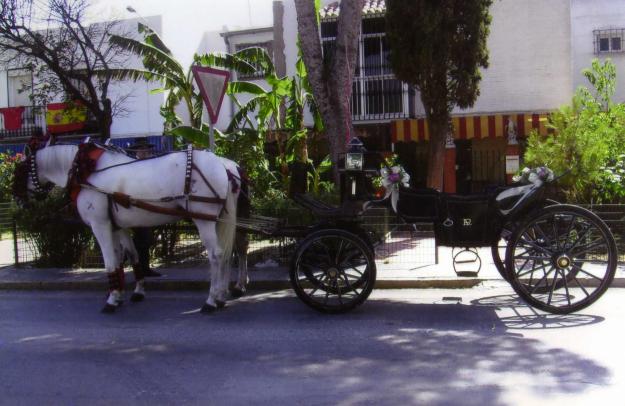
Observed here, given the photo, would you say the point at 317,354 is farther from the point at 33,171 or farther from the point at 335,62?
the point at 335,62

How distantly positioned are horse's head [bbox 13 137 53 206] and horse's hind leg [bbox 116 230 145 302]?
107 centimetres

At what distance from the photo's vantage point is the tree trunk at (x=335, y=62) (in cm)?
1056

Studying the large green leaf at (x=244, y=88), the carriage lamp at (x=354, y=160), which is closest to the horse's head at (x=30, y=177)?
the carriage lamp at (x=354, y=160)

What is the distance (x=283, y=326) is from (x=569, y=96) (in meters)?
14.7

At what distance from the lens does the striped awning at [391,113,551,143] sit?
57.2 ft

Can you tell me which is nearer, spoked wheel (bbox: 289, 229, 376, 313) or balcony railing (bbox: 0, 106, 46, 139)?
spoked wheel (bbox: 289, 229, 376, 313)

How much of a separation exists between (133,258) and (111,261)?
2.00ft

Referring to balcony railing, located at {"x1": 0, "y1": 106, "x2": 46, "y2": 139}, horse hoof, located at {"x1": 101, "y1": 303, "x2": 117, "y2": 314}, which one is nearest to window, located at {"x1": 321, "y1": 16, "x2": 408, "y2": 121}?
horse hoof, located at {"x1": 101, "y1": 303, "x2": 117, "y2": 314}

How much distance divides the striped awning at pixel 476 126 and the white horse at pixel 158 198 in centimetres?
1144

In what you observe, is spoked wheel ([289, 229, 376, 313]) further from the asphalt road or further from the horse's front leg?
the horse's front leg

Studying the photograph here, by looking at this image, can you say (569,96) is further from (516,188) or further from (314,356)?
(314,356)

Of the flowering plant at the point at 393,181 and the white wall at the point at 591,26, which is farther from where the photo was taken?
the white wall at the point at 591,26

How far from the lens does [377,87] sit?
18938 millimetres

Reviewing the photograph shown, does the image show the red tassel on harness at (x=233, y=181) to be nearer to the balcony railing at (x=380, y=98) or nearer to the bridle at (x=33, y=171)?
the bridle at (x=33, y=171)
